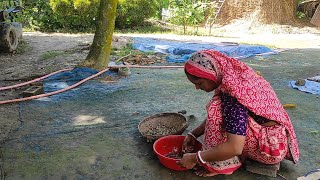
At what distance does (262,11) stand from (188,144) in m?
12.9

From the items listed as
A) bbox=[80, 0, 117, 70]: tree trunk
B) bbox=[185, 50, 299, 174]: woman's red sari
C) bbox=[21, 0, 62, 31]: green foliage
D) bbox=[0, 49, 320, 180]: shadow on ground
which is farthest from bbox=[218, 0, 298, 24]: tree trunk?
bbox=[185, 50, 299, 174]: woman's red sari

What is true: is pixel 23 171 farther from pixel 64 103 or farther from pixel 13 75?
pixel 13 75

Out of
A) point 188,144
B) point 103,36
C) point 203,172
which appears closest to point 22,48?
point 103,36

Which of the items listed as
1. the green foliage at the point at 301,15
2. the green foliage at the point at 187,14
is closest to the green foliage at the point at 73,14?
the green foliage at the point at 187,14

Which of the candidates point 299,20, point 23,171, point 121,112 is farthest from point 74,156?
point 299,20

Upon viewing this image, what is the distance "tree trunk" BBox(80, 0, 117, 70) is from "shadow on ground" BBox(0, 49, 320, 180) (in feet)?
1.79

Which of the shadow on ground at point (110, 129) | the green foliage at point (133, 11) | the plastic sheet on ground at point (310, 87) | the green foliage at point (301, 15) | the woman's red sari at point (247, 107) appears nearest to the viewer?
the woman's red sari at point (247, 107)

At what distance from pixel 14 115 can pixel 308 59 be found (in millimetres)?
5574

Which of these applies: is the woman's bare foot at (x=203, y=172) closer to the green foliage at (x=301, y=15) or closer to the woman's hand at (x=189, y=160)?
the woman's hand at (x=189, y=160)

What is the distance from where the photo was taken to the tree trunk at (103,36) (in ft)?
15.9

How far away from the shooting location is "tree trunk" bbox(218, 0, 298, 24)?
45.5 feet

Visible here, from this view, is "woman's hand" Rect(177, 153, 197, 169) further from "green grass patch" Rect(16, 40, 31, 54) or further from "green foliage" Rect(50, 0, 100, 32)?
"green foliage" Rect(50, 0, 100, 32)

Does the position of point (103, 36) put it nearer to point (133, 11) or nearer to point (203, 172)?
point (203, 172)

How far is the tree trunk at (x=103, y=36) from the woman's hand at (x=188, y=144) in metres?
3.06
